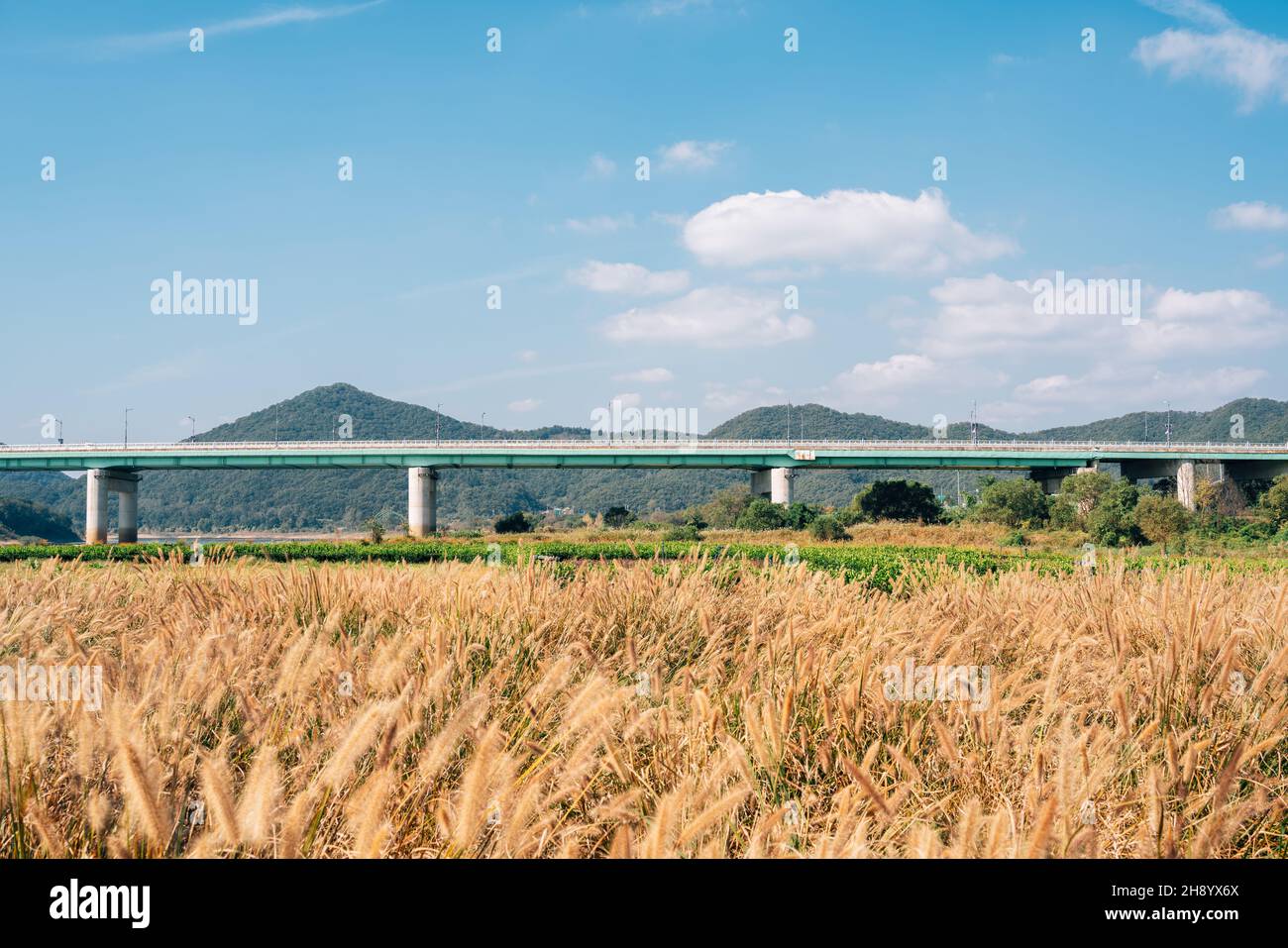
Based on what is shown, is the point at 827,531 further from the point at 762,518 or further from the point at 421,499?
the point at 421,499

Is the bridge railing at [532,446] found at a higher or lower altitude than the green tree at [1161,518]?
higher

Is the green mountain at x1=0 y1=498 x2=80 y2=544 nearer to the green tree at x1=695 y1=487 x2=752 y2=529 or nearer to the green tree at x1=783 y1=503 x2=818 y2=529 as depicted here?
the green tree at x1=695 y1=487 x2=752 y2=529

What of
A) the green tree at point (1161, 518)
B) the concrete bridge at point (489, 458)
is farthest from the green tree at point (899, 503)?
the green tree at point (1161, 518)

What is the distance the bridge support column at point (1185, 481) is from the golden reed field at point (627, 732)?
83.9 meters

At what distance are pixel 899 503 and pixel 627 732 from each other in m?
64.3

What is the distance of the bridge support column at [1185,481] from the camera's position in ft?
251

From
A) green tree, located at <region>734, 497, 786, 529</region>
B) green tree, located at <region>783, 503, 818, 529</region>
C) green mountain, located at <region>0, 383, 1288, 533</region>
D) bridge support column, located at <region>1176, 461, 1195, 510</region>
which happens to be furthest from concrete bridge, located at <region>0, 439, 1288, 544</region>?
green mountain, located at <region>0, 383, 1288, 533</region>

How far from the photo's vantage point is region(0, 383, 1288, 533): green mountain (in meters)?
137

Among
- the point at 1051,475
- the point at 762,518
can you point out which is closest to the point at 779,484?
the point at 762,518

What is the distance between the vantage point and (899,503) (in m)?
64.2

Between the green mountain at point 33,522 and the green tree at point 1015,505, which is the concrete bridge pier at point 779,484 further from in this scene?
the green mountain at point 33,522
